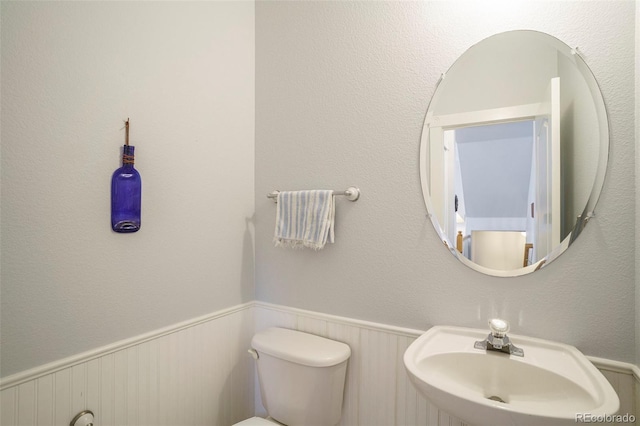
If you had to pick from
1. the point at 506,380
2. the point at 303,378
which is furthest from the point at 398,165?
the point at 303,378

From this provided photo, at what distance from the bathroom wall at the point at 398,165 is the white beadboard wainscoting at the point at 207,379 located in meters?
0.08

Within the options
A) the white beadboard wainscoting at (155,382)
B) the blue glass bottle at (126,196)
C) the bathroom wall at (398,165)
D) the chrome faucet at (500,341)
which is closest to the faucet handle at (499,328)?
the chrome faucet at (500,341)

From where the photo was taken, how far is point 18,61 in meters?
0.83

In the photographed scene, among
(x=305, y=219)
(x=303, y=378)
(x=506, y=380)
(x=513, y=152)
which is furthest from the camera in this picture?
(x=305, y=219)

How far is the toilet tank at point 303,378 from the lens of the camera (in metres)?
1.17

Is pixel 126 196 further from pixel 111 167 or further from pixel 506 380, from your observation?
pixel 506 380

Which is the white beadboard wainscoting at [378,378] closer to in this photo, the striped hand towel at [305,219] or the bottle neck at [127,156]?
the striped hand towel at [305,219]

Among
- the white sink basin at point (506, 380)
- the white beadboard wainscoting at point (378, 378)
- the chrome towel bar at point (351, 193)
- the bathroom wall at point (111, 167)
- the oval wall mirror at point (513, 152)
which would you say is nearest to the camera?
the white sink basin at point (506, 380)

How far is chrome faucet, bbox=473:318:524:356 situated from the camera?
938 mm

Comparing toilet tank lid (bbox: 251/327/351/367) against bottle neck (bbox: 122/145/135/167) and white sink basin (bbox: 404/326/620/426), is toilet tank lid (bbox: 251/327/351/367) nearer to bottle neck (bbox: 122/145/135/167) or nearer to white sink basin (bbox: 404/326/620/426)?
white sink basin (bbox: 404/326/620/426)

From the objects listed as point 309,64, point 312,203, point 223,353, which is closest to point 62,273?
point 223,353

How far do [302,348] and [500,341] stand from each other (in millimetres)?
692

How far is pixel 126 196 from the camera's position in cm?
103

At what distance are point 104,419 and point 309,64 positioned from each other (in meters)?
1.54
